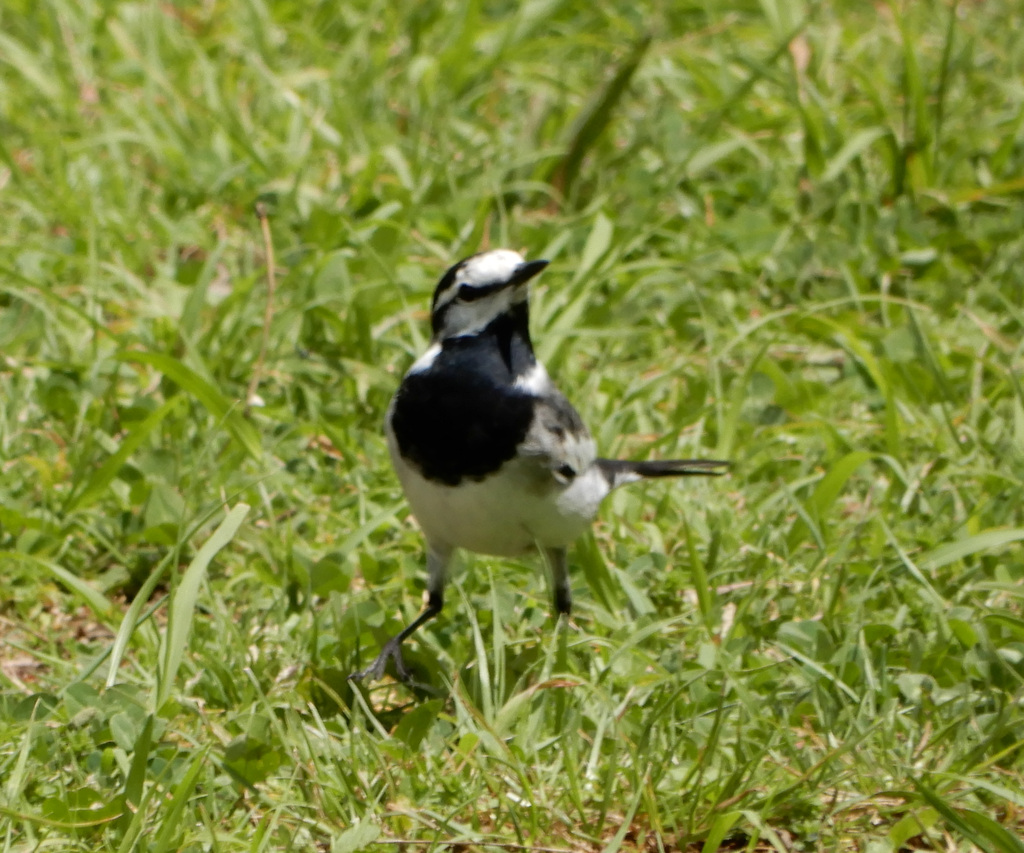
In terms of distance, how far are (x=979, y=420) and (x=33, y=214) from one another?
148 inches

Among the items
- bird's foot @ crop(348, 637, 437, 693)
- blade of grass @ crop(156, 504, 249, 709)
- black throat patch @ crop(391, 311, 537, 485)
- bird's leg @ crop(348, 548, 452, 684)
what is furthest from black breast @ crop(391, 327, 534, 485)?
blade of grass @ crop(156, 504, 249, 709)

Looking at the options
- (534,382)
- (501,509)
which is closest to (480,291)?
(534,382)

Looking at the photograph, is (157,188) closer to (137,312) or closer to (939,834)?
(137,312)

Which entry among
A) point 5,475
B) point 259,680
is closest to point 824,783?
point 259,680

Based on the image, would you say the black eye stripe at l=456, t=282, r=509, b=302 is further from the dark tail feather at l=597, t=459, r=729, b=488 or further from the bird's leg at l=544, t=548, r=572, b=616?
the bird's leg at l=544, t=548, r=572, b=616

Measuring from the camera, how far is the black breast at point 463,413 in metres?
3.40

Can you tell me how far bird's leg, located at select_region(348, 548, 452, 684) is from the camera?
3496 mm

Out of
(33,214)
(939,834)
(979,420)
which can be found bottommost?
(939,834)

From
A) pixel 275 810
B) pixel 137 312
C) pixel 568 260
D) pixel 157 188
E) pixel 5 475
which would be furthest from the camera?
pixel 157 188

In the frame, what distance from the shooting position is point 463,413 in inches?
135

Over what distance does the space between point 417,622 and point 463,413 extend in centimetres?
62

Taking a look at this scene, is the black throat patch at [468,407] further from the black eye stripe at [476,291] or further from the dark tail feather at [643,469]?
the dark tail feather at [643,469]

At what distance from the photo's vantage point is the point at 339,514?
4332 millimetres

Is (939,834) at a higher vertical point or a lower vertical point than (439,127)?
lower
